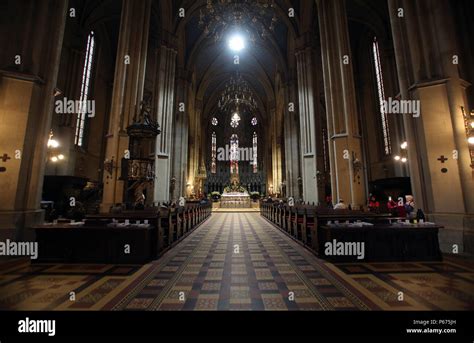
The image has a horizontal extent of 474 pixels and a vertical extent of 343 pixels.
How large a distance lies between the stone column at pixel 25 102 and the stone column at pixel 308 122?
13728 mm

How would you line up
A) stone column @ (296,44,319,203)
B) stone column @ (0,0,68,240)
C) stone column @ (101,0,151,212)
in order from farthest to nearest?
stone column @ (296,44,319,203) < stone column @ (101,0,151,212) < stone column @ (0,0,68,240)

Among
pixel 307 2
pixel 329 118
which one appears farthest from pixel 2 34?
pixel 307 2

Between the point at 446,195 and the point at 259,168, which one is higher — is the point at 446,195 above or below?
below

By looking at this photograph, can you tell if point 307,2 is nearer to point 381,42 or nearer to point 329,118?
point 381,42

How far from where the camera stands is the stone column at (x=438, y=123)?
5.68 metres

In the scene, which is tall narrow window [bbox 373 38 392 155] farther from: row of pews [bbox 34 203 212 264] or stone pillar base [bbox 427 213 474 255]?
row of pews [bbox 34 203 212 264]

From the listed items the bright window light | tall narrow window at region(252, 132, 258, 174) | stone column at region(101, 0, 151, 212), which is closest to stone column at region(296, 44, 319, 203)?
the bright window light

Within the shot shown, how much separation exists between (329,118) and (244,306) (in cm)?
1064

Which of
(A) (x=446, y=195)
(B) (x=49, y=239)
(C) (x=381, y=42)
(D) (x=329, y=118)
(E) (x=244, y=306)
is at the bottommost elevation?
(E) (x=244, y=306)

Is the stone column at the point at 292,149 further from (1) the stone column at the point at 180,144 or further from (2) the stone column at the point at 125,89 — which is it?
(2) the stone column at the point at 125,89

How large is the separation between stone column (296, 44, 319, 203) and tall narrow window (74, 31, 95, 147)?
54.7 ft

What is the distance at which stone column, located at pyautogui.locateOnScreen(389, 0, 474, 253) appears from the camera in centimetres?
568

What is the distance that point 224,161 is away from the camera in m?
43.4

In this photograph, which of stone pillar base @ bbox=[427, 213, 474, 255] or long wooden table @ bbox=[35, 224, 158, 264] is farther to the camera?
stone pillar base @ bbox=[427, 213, 474, 255]
